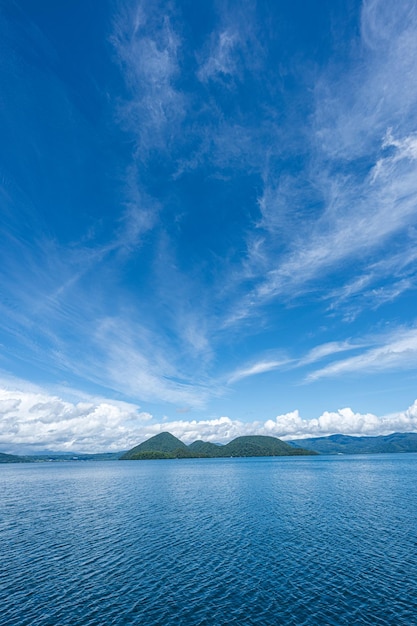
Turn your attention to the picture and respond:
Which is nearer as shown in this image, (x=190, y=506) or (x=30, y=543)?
(x=30, y=543)

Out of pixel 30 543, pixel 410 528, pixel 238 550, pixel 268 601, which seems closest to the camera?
pixel 268 601

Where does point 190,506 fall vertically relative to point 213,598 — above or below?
above

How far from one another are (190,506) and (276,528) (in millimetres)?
33719

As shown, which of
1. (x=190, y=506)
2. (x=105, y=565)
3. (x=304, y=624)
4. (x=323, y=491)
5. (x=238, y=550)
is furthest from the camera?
(x=323, y=491)

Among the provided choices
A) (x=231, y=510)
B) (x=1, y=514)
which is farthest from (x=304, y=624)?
(x=1, y=514)

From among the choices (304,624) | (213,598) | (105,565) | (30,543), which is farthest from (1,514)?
(304,624)

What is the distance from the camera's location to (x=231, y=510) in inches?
3204

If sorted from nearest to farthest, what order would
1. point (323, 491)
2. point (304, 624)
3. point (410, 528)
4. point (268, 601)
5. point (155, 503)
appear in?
1. point (304, 624)
2. point (268, 601)
3. point (410, 528)
4. point (155, 503)
5. point (323, 491)

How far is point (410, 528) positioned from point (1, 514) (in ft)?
300

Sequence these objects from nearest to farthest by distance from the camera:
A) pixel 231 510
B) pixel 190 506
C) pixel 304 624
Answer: pixel 304 624, pixel 231 510, pixel 190 506

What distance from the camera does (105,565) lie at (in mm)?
44656

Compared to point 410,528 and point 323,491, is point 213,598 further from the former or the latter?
point 323,491

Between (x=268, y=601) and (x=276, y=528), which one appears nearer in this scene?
(x=268, y=601)

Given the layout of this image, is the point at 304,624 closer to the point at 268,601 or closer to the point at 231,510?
the point at 268,601
